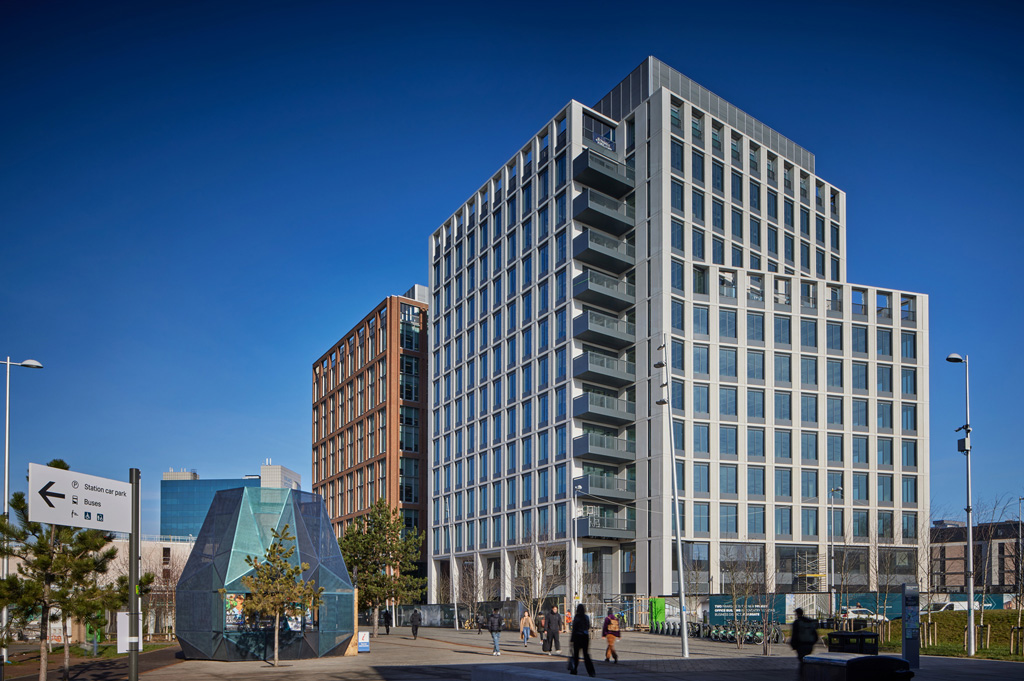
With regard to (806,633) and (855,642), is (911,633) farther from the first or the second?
(806,633)

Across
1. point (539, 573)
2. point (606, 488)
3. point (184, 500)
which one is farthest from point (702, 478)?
point (184, 500)

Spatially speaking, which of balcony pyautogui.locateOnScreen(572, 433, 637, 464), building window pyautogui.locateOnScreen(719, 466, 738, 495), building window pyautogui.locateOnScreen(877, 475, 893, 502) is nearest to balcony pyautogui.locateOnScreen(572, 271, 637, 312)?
balcony pyautogui.locateOnScreen(572, 433, 637, 464)

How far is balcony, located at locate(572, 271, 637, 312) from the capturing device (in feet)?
224

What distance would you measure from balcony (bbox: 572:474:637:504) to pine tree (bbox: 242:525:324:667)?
35.2 m

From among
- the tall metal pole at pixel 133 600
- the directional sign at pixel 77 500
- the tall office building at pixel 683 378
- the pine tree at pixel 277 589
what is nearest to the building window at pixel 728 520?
the tall office building at pixel 683 378

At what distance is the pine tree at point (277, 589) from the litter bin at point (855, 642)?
16.2 metres

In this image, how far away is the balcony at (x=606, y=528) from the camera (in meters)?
64.8

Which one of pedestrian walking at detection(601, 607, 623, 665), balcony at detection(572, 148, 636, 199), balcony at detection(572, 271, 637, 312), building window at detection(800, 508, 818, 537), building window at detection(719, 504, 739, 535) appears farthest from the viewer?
building window at detection(800, 508, 818, 537)

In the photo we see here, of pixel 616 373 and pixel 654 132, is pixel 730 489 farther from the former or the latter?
pixel 654 132

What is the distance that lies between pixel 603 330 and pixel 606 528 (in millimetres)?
14464

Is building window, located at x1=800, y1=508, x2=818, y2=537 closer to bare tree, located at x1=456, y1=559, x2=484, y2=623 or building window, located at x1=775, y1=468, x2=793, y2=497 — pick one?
building window, located at x1=775, y1=468, x2=793, y2=497

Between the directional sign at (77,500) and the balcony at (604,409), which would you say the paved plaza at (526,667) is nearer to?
the directional sign at (77,500)

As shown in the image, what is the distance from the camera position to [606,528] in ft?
216

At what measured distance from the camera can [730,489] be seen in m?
67.9
